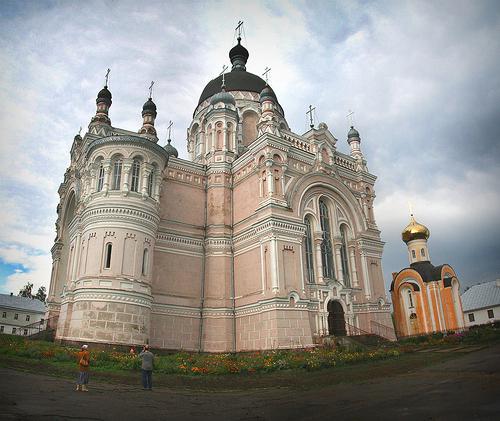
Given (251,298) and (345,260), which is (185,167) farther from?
(345,260)

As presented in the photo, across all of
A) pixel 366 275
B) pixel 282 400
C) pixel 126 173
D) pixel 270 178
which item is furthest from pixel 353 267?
pixel 282 400

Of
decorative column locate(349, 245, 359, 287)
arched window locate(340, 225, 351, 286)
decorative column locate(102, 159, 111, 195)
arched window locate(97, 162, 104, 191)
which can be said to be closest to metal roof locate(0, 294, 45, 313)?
arched window locate(97, 162, 104, 191)

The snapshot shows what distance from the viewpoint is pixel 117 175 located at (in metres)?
22.1

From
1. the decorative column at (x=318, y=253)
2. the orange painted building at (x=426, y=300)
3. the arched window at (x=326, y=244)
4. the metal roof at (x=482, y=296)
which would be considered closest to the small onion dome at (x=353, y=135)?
the arched window at (x=326, y=244)

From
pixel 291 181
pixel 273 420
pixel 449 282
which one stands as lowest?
pixel 273 420

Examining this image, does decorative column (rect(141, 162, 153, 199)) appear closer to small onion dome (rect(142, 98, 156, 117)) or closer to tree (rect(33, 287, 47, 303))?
small onion dome (rect(142, 98, 156, 117))

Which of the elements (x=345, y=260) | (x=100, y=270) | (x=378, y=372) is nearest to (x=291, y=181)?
(x=345, y=260)

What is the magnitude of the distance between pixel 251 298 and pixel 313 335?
3.64 metres

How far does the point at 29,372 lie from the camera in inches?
470

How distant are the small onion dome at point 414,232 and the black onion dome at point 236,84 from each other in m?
17.9

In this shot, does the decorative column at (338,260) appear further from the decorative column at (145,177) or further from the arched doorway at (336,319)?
the decorative column at (145,177)

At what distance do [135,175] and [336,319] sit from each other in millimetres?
13578

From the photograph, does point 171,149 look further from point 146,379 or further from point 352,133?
point 146,379

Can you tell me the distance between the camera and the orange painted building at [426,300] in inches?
1217
